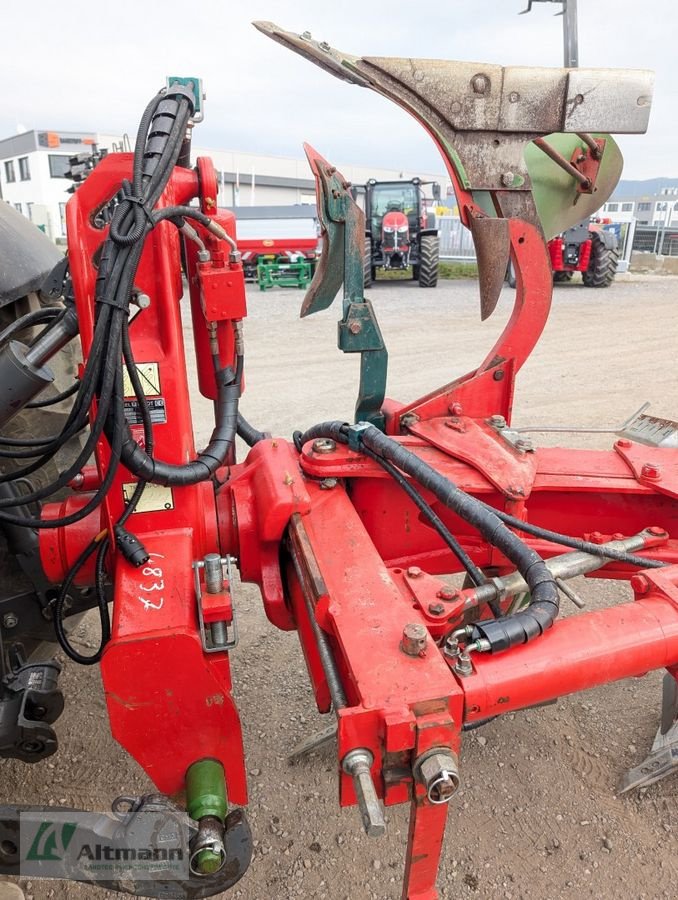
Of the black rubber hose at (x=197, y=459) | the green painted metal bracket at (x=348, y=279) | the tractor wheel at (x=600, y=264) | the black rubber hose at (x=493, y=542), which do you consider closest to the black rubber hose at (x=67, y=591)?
the black rubber hose at (x=197, y=459)

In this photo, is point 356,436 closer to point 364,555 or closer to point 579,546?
point 364,555

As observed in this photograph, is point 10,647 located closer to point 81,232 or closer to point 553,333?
point 81,232

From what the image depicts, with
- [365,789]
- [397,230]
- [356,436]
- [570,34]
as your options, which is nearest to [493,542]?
[356,436]

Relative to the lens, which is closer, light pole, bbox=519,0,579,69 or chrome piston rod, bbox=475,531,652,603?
chrome piston rod, bbox=475,531,652,603

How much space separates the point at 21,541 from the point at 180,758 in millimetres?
755

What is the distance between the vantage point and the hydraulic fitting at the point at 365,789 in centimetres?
102

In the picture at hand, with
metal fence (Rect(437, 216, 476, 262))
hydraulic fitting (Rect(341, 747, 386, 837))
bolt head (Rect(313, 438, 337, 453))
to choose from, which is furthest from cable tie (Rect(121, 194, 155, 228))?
metal fence (Rect(437, 216, 476, 262))

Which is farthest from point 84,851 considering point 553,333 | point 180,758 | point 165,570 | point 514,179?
point 553,333

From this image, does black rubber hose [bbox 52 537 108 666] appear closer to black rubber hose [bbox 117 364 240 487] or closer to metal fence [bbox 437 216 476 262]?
black rubber hose [bbox 117 364 240 487]

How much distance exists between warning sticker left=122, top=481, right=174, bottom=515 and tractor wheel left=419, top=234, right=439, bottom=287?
505 inches

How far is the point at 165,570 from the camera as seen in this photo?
157 centimetres

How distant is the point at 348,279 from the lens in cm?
201

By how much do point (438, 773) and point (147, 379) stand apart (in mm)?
1085

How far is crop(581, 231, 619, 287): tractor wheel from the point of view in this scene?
13.7 meters
